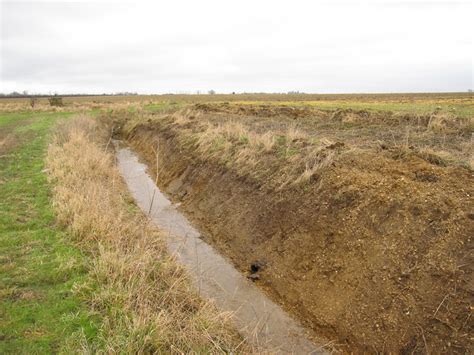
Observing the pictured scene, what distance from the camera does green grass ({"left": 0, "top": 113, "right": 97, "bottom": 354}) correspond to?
15.9 ft

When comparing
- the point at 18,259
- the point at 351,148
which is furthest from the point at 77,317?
the point at 351,148

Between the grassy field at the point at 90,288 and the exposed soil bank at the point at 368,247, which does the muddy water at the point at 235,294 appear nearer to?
the exposed soil bank at the point at 368,247

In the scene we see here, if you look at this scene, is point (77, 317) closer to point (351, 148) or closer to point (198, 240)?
point (198, 240)

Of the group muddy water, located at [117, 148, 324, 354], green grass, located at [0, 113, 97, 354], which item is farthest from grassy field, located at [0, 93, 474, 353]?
muddy water, located at [117, 148, 324, 354]

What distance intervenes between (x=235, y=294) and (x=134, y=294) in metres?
2.65

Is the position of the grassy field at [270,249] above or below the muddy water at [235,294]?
above

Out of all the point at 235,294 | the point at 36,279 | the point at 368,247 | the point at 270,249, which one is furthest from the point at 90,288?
the point at 368,247

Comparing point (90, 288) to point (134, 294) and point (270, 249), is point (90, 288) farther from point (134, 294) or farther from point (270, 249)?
point (270, 249)

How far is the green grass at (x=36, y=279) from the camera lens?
191 inches

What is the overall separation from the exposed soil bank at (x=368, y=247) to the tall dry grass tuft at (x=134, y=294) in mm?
2155

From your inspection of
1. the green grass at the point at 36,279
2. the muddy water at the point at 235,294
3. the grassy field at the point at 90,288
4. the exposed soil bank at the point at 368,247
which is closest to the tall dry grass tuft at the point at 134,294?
the grassy field at the point at 90,288

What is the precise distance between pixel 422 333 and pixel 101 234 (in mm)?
5735

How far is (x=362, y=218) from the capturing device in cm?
786

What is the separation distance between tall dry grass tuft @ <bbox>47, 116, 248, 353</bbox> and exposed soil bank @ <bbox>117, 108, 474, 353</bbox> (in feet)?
7.07
